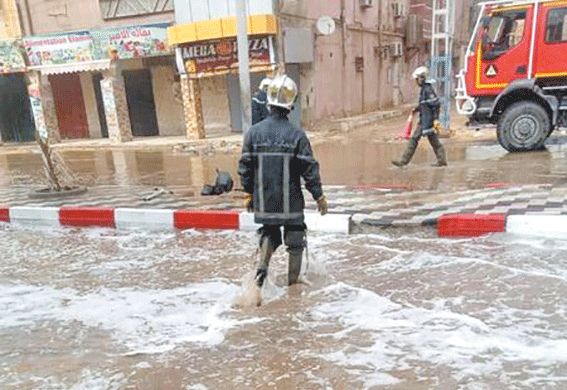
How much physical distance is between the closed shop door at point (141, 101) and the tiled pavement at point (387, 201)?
10.7 meters

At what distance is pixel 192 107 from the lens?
16297 mm

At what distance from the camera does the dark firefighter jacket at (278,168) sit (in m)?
3.81

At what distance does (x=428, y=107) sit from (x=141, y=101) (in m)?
12.9

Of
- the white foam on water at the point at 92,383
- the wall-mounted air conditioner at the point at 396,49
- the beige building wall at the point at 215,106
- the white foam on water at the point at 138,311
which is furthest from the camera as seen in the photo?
the wall-mounted air conditioner at the point at 396,49

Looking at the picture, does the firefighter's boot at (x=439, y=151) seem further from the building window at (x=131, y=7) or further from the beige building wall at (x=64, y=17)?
the beige building wall at (x=64, y=17)

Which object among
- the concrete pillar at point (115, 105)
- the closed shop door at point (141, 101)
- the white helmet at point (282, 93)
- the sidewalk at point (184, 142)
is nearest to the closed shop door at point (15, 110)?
the sidewalk at point (184, 142)

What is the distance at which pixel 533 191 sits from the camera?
6.53 meters

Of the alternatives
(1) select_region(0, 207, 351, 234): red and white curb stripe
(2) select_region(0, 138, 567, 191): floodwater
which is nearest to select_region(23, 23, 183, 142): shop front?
(2) select_region(0, 138, 567, 191): floodwater

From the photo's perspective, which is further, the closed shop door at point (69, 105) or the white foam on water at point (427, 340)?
the closed shop door at point (69, 105)

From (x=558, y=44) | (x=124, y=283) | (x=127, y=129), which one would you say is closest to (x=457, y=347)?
(x=124, y=283)

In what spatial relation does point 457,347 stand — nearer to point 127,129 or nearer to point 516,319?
point 516,319

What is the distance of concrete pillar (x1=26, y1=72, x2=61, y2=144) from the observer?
59.9 ft

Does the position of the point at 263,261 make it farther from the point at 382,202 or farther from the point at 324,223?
the point at 382,202

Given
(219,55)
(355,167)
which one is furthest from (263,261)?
(219,55)
